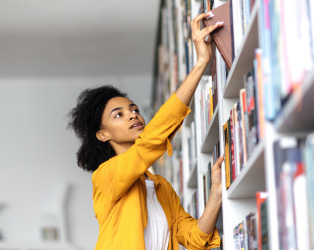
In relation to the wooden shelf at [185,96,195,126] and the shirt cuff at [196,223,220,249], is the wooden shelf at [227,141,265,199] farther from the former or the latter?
the wooden shelf at [185,96,195,126]

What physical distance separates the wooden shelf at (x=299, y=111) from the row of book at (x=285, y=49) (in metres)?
0.02

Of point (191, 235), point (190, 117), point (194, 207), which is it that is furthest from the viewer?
point (190, 117)

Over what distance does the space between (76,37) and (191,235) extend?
155 inches

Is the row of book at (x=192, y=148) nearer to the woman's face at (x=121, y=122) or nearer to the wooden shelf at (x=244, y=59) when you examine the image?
the woman's face at (x=121, y=122)

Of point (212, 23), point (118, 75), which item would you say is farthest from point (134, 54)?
point (212, 23)

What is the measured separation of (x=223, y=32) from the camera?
5.54 feet

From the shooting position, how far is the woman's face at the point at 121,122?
2.03 meters

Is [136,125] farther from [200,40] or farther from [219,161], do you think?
[200,40]

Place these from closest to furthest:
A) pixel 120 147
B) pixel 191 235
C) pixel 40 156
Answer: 1. pixel 191 235
2. pixel 120 147
3. pixel 40 156

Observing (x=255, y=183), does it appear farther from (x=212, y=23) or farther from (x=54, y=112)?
(x=54, y=112)

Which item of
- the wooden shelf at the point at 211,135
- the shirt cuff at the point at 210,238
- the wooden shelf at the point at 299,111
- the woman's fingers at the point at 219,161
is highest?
the wooden shelf at the point at 211,135

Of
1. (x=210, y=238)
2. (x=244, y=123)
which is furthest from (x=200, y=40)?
(x=210, y=238)

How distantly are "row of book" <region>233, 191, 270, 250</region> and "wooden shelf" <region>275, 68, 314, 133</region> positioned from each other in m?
0.17

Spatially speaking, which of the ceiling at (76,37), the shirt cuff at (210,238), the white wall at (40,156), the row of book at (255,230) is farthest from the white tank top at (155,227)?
the white wall at (40,156)
